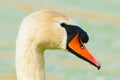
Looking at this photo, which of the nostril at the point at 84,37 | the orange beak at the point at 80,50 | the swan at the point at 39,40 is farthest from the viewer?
the nostril at the point at 84,37

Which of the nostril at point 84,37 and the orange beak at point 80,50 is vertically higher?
the nostril at point 84,37

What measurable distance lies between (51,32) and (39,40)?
0.25 meters

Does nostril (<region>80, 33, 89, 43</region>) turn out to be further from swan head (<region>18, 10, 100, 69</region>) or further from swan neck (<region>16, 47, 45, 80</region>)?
swan neck (<region>16, 47, 45, 80</region>)

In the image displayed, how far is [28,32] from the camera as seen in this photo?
19953 mm

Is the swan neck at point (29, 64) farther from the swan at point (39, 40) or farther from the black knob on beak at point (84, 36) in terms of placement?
the black knob on beak at point (84, 36)

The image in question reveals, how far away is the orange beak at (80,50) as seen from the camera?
2020 cm

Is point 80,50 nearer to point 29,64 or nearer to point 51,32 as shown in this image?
point 51,32

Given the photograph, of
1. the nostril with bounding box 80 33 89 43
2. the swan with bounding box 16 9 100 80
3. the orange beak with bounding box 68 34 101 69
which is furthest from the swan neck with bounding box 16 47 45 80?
the nostril with bounding box 80 33 89 43

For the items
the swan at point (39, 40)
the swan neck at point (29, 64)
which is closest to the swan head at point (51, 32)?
the swan at point (39, 40)

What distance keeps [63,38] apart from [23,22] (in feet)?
2.30

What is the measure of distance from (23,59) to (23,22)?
56cm

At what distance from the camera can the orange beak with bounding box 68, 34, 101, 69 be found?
Answer: 2020 cm

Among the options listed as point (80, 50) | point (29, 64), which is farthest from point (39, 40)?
point (80, 50)

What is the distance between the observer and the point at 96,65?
66.0 ft
